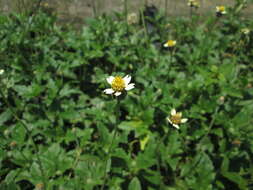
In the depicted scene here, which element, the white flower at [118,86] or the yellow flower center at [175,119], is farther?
the yellow flower center at [175,119]

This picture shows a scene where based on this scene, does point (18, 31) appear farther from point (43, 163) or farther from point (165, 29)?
point (165, 29)

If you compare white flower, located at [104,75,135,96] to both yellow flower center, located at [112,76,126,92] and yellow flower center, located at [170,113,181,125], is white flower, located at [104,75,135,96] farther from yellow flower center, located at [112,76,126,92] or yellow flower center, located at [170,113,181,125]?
yellow flower center, located at [170,113,181,125]

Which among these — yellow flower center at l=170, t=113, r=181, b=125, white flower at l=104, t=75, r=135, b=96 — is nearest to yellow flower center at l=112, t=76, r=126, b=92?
white flower at l=104, t=75, r=135, b=96

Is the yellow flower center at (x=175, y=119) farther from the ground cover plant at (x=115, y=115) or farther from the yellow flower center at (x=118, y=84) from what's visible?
the yellow flower center at (x=118, y=84)

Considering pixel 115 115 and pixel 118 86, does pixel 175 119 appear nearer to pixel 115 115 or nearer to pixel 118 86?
pixel 118 86

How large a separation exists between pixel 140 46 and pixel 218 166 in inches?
60.1

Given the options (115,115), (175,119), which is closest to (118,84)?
(175,119)

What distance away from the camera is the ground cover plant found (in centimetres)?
177

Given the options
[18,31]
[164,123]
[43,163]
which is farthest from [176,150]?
[18,31]

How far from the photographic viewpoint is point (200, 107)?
7.42ft

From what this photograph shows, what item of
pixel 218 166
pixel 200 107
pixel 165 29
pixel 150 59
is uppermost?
pixel 165 29

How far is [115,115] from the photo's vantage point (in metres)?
2.17

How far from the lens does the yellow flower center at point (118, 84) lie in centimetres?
126

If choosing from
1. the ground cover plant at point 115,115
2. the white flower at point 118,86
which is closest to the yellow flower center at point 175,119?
the ground cover plant at point 115,115
